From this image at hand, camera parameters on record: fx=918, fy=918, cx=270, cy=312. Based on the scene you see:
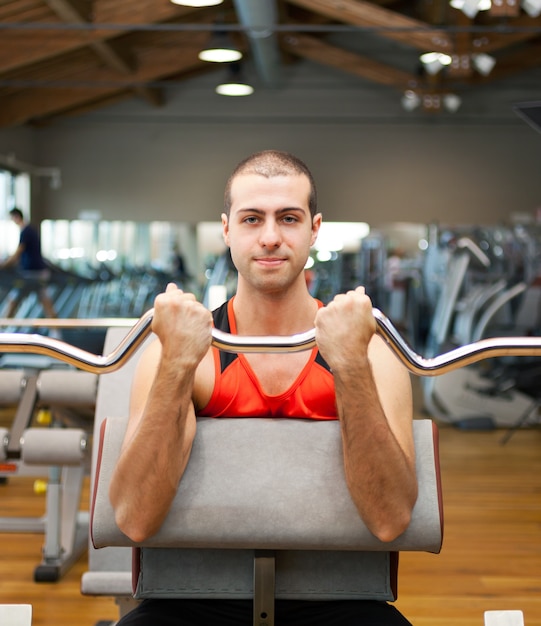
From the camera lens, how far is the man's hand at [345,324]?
122 centimetres

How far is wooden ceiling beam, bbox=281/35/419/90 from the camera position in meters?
11.6

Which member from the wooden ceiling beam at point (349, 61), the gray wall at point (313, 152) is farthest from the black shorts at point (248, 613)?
the gray wall at point (313, 152)

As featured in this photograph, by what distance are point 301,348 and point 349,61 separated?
1121 centimetres

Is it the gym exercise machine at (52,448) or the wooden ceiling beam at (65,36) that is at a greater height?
the wooden ceiling beam at (65,36)

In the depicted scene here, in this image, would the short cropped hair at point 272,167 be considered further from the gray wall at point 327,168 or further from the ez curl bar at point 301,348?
the gray wall at point 327,168

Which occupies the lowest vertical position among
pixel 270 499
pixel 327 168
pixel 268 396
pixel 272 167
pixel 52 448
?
pixel 52 448

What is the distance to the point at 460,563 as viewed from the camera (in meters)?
3.12

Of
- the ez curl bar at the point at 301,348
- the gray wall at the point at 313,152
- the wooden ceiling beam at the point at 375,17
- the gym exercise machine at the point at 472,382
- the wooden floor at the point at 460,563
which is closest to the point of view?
the ez curl bar at the point at 301,348

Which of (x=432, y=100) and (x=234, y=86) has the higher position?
(x=432, y=100)

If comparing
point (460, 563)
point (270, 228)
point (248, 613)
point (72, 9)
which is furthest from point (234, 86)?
point (248, 613)

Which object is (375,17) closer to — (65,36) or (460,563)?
(65,36)

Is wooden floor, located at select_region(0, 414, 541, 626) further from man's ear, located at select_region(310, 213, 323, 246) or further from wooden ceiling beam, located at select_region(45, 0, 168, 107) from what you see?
wooden ceiling beam, located at select_region(45, 0, 168, 107)

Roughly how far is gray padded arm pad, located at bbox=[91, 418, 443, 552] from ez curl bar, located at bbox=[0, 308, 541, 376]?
0.78 feet

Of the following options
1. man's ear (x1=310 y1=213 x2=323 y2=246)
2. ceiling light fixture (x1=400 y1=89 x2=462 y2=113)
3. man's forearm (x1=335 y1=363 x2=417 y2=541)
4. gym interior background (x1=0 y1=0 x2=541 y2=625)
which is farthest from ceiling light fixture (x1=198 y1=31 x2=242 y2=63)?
man's forearm (x1=335 y1=363 x2=417 y2=541)
